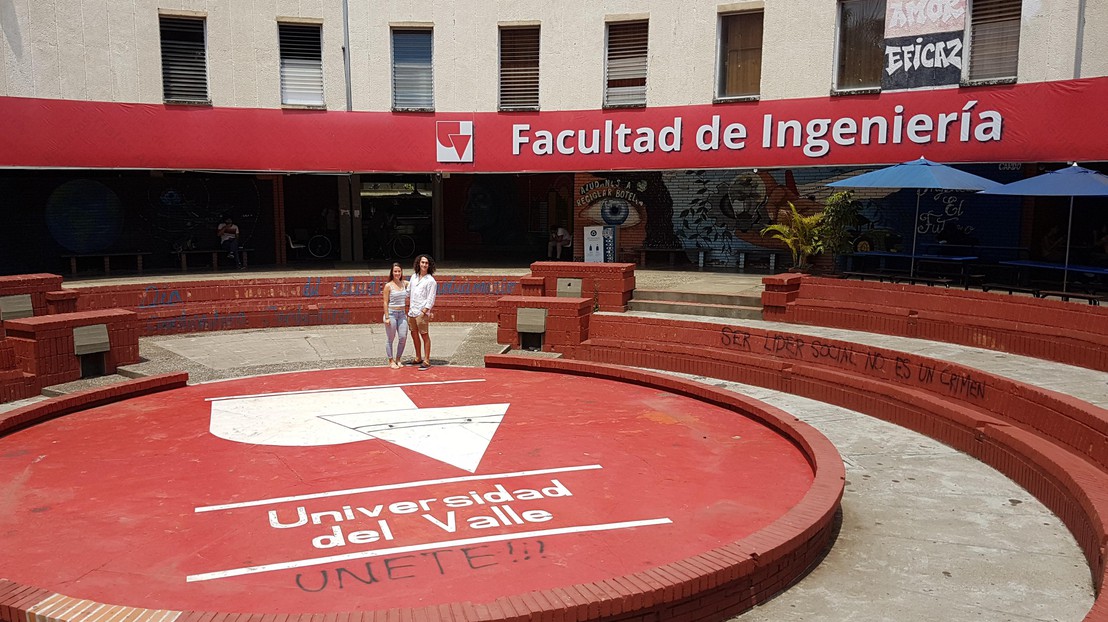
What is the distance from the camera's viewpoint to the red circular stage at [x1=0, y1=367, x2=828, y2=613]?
248 inches

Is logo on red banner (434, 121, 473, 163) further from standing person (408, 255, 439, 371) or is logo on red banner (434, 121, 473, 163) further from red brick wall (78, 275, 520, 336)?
standing person (408, 255, 439, 371)

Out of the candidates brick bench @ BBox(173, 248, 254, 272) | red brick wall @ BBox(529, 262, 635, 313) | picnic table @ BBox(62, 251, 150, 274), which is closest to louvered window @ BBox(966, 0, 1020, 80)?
red brick wall @ BBox(529, 262, 635, 313)

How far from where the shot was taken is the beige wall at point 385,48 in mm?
20547

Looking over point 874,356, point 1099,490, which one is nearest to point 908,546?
point 1099,490

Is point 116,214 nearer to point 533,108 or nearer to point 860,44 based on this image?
point 533,108

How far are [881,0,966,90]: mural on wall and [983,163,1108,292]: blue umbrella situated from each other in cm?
407

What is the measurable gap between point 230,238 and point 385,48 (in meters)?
6.80

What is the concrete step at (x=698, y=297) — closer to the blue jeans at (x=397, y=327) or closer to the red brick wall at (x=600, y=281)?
the red brick wall at (x=600, y=281)

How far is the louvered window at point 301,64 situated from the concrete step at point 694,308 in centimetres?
1101

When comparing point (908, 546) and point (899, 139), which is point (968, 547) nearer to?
point (908, 546)

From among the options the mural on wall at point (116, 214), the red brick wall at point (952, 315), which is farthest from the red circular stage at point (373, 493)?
the mural on wall at point (116, 214)

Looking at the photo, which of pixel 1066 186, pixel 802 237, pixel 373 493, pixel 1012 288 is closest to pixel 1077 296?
pixel 1012 288

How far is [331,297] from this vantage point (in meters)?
18.6

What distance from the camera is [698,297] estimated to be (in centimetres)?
1788
